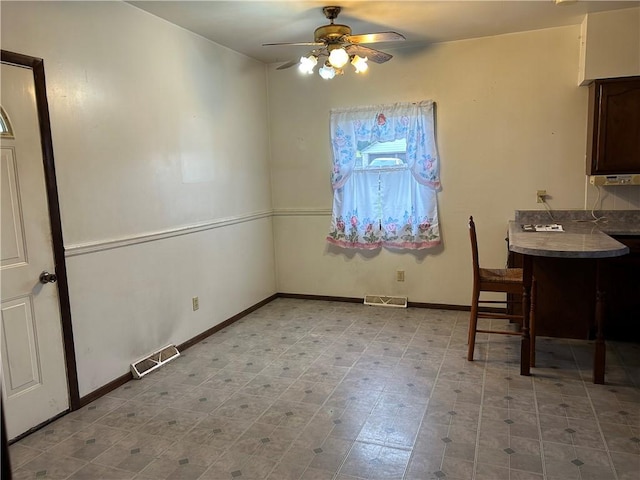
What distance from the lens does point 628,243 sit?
3516 mm

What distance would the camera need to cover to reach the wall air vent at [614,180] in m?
3.79

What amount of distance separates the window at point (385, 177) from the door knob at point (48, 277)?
2867mm

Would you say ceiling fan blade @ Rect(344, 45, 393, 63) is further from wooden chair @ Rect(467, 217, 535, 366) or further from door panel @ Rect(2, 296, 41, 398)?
Answer: door panel @ Rect(2, 296, 41, 398)

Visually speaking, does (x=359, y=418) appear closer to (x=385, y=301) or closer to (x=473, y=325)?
(x=473, y=325)

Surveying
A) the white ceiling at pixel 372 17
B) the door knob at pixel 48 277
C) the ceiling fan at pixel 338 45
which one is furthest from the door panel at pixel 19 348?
the ceiling fan at pixel 338 45

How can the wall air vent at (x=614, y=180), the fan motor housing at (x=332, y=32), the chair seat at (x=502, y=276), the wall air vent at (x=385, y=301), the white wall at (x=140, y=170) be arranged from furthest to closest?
the wall air vent at (x=385, y=301) < the wall air vent at (x=614, y=180) < the chair seat at (x=502, y=276) < the fan motor housing at (x=332, y=32) < the white wall at (x=140, y=170)

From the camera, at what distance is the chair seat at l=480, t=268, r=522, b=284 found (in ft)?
11.0

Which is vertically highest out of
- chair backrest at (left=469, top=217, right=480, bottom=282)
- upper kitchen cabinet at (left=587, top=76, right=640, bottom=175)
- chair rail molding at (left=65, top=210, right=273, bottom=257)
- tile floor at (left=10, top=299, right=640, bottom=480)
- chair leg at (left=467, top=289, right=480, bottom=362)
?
upper kitchen cabinet at (left=587, top=76, right=640, bottom=175)

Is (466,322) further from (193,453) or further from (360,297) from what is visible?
(193,453)

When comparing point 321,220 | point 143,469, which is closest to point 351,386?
point 143,469

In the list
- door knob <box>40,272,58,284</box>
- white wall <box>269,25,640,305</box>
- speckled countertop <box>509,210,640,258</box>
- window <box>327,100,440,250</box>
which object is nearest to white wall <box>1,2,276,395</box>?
door knob <box>40,272,58,284</box>

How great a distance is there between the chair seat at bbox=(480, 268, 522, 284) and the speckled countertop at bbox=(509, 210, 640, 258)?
0.30 meters

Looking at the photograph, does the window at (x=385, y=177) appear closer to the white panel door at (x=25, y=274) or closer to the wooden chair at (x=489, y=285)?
the wooden chair at (x=489, y=285)

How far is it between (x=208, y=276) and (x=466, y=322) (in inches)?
94.6
